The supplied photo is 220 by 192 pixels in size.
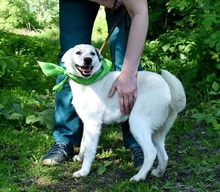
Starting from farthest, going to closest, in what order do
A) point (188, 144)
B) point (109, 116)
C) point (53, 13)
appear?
1. point (53, 13)
2. point (188, 144)
3. point (109, 116)

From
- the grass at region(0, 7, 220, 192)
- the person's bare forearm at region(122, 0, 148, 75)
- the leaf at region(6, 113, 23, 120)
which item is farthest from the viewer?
the leaf at region(6, 113, 23, 120)

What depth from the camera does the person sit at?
3512mm

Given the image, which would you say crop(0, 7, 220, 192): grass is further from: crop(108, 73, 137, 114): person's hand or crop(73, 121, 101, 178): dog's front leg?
crop(108, 73, 137, 114): person's hand

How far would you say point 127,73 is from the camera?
3543 millimetres

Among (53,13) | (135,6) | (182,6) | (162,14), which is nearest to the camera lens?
(135,6)

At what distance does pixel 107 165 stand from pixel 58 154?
0.40 metres

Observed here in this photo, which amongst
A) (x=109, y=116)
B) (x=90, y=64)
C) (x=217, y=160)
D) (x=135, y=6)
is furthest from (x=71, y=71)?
(x=217, y=160)

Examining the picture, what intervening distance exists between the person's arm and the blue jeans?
1.43 feet

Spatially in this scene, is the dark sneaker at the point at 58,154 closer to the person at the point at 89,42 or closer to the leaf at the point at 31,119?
the person at the point at 89,42

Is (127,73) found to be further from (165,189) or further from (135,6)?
(165,189)

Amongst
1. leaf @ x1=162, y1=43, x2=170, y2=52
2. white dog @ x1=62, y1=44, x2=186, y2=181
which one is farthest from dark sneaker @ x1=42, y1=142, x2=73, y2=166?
leaf @ x1=162, y1=43, x2=170, y2=52

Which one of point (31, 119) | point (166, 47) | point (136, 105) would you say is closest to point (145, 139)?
point (136, 105)

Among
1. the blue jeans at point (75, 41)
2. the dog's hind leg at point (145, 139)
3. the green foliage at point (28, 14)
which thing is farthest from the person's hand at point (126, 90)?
the green foliage at point (28, 14)

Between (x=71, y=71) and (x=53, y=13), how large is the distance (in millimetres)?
9405
